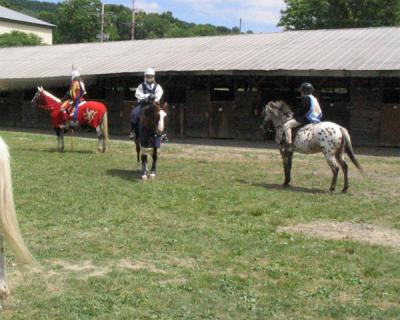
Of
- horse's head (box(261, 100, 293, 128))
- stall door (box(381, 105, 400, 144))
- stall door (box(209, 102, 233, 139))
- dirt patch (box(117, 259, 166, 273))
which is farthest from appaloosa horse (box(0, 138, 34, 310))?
stall door (box(209, 102, 233, 139))

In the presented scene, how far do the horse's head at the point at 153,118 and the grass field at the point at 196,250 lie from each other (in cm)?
104

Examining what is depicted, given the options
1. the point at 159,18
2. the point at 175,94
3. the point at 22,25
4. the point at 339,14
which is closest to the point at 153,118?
the point at 175,94

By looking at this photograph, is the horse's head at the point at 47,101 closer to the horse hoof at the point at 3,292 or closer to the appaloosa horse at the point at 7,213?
the horse hoof at the point at 3,292

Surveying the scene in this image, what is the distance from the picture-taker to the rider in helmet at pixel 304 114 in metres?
10.4

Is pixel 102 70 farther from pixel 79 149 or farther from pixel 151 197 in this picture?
pixel 151 197

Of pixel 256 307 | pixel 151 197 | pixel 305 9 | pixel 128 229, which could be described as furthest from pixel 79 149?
pixel 305 9

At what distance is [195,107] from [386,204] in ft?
44.4

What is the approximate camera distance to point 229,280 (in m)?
5.46

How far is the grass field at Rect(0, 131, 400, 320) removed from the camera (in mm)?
4840

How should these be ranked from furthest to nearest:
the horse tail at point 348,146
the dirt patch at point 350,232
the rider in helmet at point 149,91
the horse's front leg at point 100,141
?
the horse's front leg at point 100,141 < the rider in helmet at point 149,91 < the horse tail at point 348,146 < the dirt patch at point 350,232

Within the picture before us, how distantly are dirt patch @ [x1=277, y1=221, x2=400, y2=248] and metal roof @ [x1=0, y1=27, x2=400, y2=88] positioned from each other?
9893 millimetres

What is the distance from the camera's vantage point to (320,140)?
10.2 meters

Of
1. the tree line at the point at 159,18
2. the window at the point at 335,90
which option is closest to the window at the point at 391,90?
the window at the point at 335,90

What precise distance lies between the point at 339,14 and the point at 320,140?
1687 inches
